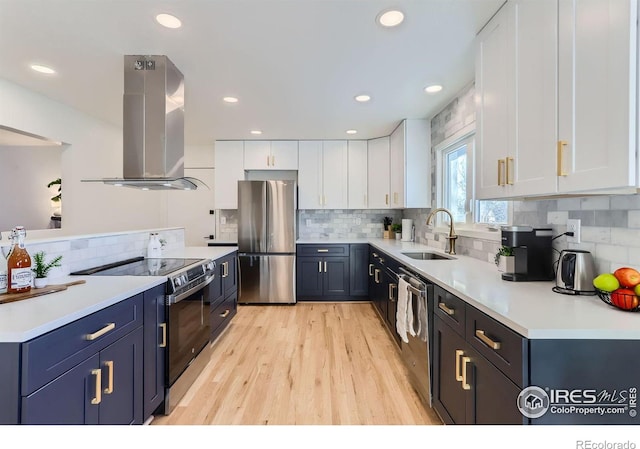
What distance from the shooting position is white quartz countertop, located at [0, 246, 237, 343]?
98 centimetres

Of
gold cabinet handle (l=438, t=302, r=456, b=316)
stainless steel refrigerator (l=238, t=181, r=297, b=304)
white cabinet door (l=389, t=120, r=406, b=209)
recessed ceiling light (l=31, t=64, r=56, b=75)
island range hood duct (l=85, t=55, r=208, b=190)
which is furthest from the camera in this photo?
stainless steel refrigerator (l=238, t=181, r=297, b=304)

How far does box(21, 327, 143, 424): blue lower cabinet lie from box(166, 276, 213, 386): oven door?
0.84ft

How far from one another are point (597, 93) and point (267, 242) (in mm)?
3486

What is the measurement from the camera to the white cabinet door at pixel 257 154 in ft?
14.5

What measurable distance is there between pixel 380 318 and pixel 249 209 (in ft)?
7.23

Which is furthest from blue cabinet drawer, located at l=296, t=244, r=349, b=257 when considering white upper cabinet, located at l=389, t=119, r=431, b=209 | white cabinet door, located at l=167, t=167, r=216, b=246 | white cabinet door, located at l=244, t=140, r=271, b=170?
white cabinet door, located at l=167, t=167, r=216, b=246

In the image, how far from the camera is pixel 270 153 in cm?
441

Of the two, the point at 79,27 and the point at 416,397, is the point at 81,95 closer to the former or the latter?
the point at 79,27

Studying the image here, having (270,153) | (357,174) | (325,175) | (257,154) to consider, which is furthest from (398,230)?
(257,154)

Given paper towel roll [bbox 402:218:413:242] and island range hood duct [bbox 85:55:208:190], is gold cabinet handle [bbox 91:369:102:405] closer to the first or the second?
island range hood duct [bbox 85:55:208:190]

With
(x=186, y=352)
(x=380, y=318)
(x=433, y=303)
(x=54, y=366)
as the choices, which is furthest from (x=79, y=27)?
(x=380, y=318)

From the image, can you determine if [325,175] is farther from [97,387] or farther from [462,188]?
[97,387]

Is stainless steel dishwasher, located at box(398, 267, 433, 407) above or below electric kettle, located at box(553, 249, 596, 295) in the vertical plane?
below

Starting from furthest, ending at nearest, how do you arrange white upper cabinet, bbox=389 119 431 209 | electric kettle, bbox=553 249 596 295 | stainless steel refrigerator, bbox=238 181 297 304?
stainless steel refrigerator, bbox=238 181 297 304 < white upper cabinet, bbox=389 119 431 209 < electric kettle, bbox=553 249 596 295
